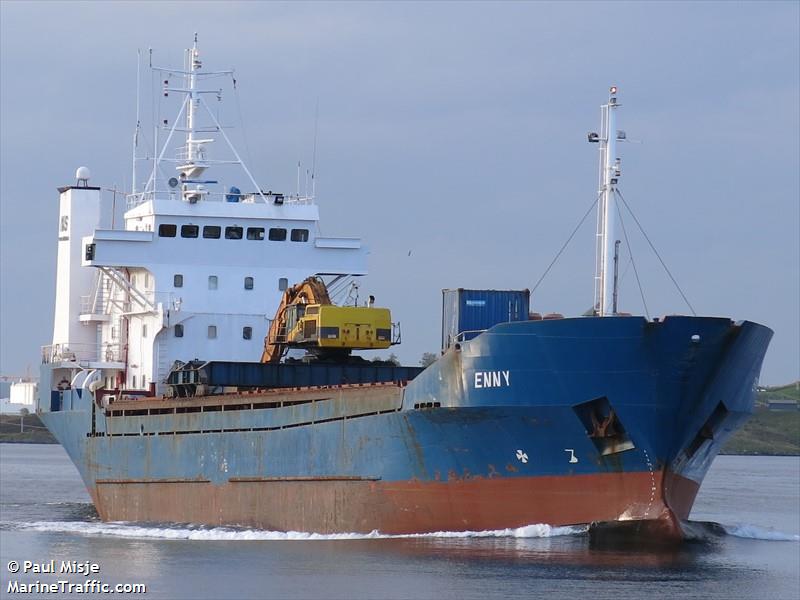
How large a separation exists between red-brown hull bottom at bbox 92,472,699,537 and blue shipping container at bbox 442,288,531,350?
9.47 feet

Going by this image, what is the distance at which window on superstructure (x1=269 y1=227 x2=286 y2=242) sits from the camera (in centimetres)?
3566

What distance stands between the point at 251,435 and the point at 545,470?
7.33 meters

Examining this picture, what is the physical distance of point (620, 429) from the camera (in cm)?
2430

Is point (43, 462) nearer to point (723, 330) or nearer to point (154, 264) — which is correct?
point (154, 264)

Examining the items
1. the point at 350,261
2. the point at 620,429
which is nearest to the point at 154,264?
the point at 350,261

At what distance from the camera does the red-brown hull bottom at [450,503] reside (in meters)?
24.3

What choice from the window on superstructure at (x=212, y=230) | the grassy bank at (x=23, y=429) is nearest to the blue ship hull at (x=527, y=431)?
the window on superstructure at (x=212, y=230)

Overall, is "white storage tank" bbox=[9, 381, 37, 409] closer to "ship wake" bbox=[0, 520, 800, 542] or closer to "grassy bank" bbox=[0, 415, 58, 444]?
"ship wake" bbox=[0, 520, 800, 542]

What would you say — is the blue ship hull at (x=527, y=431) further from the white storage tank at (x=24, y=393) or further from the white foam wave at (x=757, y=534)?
the white storage tank at (x=24, y=393)

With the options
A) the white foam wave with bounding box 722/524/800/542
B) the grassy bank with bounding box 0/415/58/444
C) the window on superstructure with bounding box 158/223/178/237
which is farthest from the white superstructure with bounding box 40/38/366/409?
the grassy bank with bounding box 0/415/58/444

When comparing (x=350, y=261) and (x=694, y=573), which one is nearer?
(x=694, y=573)

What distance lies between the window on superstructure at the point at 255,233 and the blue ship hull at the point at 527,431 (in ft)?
24.2

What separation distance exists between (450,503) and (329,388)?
377 centimetres

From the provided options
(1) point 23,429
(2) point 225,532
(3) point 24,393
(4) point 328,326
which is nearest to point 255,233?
(4) point 328,326
